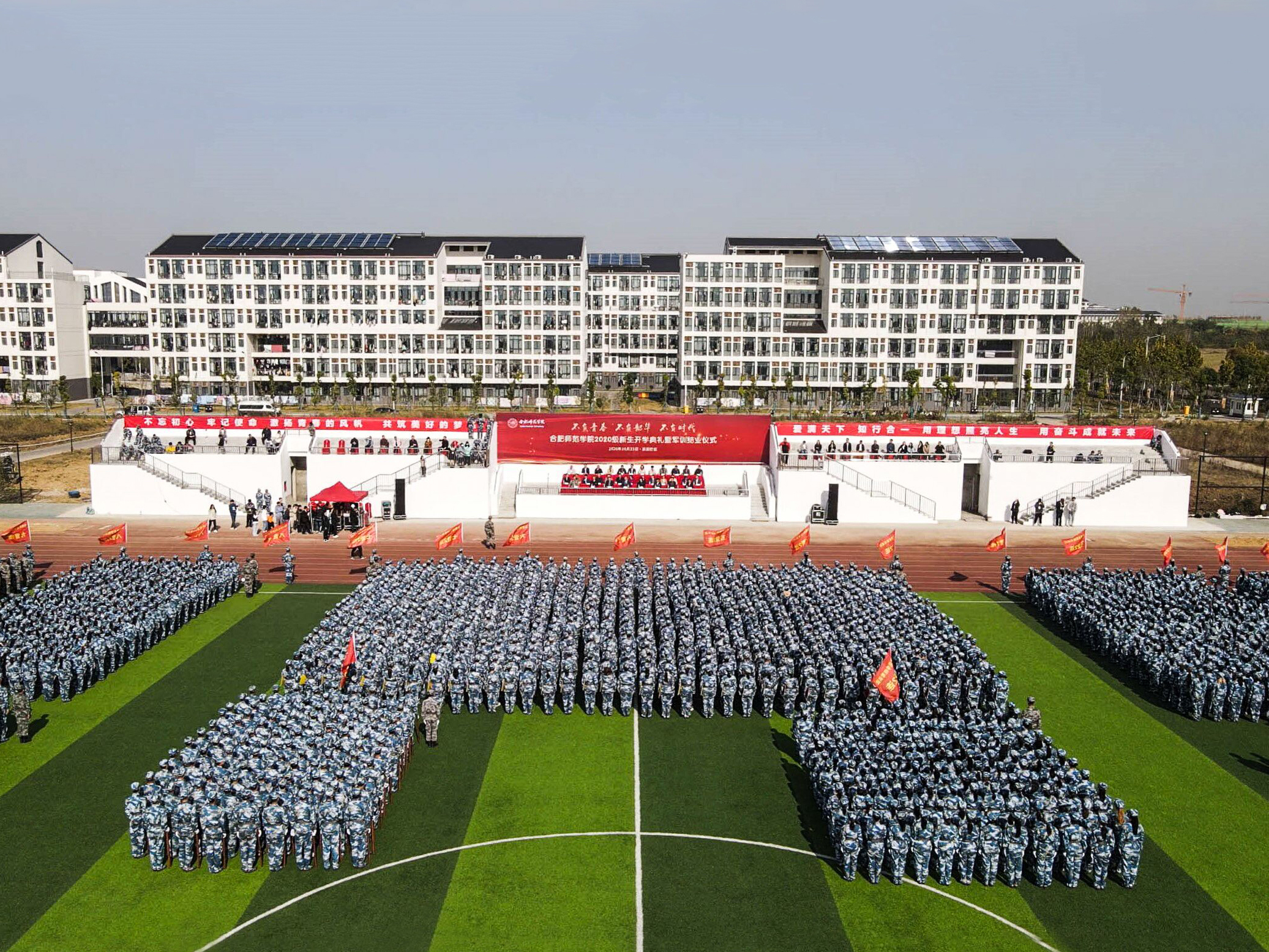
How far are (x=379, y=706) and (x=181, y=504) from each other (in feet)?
76.6

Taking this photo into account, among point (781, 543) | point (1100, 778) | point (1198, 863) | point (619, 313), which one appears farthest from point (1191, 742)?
point (619, 313)

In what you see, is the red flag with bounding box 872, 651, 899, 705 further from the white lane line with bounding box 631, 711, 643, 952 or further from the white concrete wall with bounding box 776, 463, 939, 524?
the white concrete wall with bounding box 776, 463, 939, 524

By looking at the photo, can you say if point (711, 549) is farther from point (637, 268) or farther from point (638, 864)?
point (637, 268)

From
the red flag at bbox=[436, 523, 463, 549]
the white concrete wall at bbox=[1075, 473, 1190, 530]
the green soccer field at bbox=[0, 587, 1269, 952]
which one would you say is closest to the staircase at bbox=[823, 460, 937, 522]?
the white concrete wall at bbox=[1075, 473, 1190, 530]

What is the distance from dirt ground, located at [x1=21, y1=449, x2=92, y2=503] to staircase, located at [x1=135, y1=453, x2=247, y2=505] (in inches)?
172

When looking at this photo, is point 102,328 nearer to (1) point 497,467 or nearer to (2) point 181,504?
(2) point 181,504

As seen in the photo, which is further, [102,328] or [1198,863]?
[102,328]

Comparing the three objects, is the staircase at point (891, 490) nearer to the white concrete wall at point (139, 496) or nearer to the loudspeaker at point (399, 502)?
the loudspeaker at point (399, 502)

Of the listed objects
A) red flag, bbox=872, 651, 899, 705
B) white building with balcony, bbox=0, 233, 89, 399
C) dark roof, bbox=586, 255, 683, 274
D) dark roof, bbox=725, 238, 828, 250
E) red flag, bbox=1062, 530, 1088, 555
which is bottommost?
red flag, bbox=872, 651, 899, 705

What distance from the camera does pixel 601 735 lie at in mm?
17484

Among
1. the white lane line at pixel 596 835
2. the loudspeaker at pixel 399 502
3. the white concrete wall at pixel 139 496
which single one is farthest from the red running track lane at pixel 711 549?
the white lane line at pixel 596 835

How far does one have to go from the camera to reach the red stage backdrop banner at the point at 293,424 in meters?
37.8

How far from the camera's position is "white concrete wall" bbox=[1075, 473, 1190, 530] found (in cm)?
3628

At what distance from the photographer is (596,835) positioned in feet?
46.4
